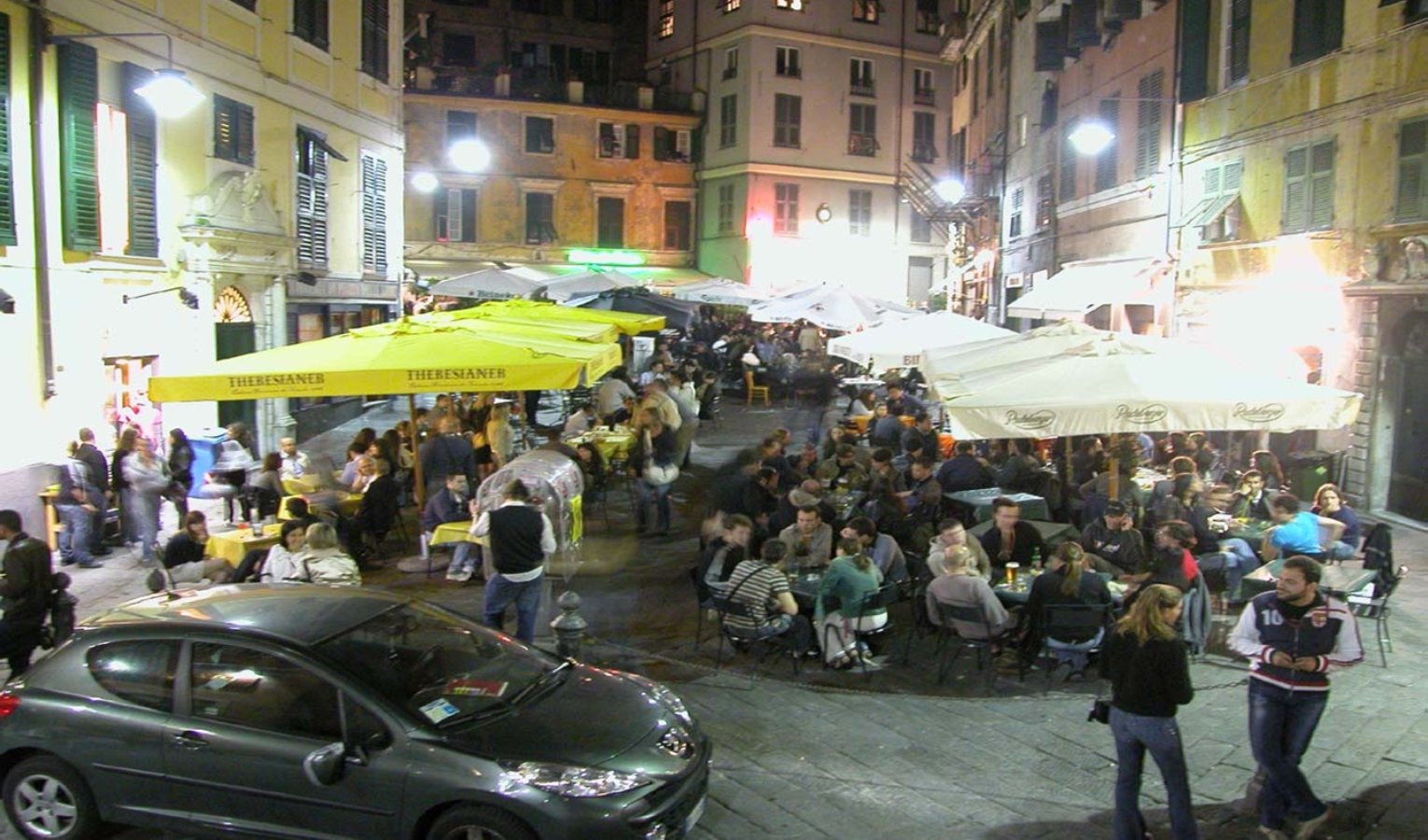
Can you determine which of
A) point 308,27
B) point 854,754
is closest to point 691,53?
point 308,27

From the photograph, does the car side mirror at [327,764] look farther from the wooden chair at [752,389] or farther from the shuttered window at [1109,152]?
the wooden chair at [752,389]

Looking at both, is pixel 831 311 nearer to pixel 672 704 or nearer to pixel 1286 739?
pixel 672 704

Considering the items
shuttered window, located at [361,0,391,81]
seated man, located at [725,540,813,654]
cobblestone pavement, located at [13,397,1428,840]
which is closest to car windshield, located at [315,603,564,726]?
cobblestone pavement, located at [13,397,1428,840]

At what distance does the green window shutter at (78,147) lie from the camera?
475 inches

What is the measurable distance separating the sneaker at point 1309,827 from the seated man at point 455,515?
7.84m

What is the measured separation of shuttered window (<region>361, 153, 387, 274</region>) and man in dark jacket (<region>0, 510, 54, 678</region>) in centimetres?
1514

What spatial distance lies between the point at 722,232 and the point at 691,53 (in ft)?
24.6

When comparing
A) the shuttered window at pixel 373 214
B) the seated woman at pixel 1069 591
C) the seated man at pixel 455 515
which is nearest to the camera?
the seated woman at pixel 1069 591

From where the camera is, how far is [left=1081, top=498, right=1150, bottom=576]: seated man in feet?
30.0

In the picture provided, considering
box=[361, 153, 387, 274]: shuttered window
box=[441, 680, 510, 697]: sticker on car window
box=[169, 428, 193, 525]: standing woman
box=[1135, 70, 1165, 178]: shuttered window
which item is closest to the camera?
box=[441, 680, 510, 697]: sticker on car window

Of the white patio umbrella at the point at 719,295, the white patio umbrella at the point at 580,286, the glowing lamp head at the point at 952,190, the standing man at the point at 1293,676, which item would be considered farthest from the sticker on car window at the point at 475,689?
the glowing lamp head at the point at 952,190

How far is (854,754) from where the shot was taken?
6969 millimetres

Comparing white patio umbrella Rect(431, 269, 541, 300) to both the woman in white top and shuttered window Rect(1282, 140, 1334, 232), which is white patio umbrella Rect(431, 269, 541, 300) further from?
shuttered window Rect(1282, 140, 1334, 232)

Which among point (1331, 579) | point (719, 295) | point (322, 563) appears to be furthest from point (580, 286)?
point (1331, 579)
